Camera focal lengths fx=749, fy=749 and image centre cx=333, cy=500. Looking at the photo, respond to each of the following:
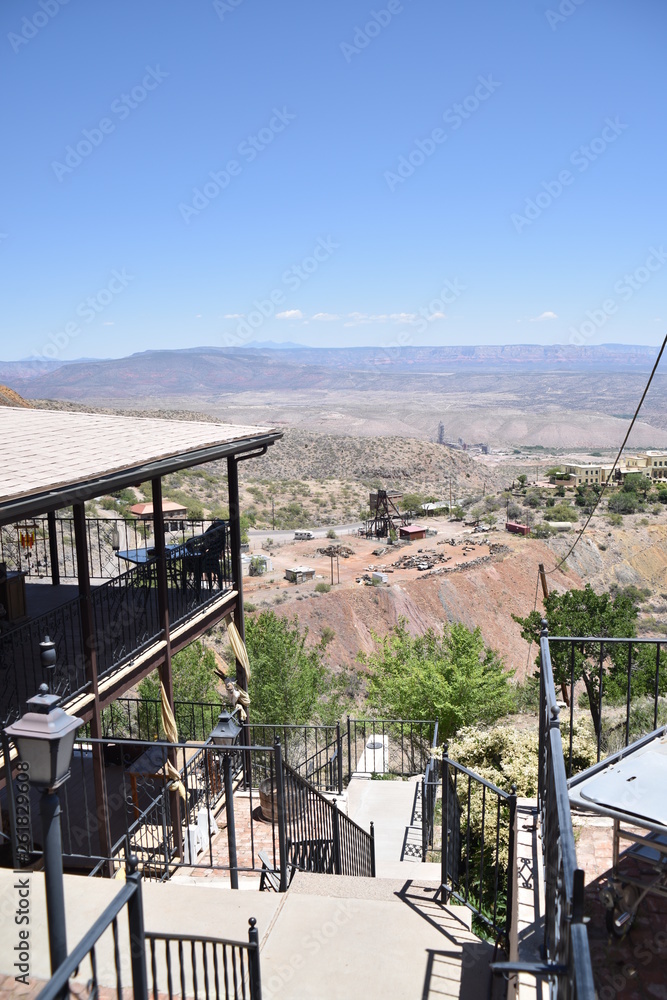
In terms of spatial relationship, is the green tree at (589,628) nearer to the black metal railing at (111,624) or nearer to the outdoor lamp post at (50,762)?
the black metal railing at (111,624)

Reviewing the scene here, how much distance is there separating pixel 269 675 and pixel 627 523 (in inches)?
1687

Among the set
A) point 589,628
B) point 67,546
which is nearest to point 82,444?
point 589,628

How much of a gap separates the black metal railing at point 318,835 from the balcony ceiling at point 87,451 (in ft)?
11.3

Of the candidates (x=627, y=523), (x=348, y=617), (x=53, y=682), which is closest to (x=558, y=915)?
(x=53, y=682)

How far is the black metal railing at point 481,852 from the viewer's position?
5.05 meters

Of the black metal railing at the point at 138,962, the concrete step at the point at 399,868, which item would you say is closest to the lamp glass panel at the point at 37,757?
the black metal railing at the point at 138,962

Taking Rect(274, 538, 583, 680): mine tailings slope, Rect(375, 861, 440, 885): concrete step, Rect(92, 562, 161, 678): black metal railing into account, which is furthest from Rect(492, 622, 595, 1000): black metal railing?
Rect(274, 538, 583, 680): mine tailings slope

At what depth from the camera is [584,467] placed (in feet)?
287

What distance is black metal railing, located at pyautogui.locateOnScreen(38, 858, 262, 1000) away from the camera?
2697 mm

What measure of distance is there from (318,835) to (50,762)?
510cm

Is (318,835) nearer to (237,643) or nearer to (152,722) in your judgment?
(237,643)

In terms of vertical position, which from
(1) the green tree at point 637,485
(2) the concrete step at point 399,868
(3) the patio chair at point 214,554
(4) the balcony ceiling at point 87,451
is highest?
(4) the balcony ceiling at point 87,451

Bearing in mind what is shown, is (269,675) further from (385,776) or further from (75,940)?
(75,940)

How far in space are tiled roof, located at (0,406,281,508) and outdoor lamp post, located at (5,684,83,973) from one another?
2.77 meters
